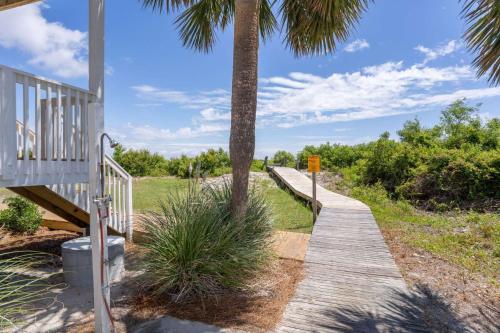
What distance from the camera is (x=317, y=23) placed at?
530 cm

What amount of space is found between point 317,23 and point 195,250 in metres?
4.36

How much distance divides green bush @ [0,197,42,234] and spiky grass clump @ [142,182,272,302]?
3.99 m

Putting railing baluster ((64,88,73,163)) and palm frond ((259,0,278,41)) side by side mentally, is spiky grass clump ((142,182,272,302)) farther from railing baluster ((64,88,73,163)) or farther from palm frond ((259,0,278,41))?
palm frond ((259,0,278,41))

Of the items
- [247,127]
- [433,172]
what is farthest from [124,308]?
[433,172]

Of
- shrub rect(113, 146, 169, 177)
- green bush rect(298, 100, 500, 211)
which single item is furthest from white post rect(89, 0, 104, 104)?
shrub rect(113, 146, 169, 177)

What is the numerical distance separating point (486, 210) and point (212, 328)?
27.4 ft

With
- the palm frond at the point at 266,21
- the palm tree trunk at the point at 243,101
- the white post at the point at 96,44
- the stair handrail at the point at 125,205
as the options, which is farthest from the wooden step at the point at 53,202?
the palm frond at the point at 266,21

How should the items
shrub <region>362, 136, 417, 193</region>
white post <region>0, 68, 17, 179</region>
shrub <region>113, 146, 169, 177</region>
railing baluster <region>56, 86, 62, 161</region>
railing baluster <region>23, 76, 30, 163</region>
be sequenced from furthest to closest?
shrub <region>113, 146, 169, 177</region>, shrub <region>362, 136, 417, 193</region>, railing baluster <region>56, 86, 62, 161</region>, railing baluster <region>23, 76, 30, 163</region>, white post <region>0, 68, 17, 179</region>

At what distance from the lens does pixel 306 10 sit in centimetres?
529

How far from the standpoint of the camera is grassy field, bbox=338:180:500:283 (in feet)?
15.3

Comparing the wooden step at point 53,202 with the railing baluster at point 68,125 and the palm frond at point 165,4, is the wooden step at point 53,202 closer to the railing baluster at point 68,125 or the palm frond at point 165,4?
the railing baluster at point 68,125

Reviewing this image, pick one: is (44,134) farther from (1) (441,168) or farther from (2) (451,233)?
(1) (441,168)

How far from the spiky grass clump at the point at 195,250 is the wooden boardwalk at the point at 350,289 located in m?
0.74

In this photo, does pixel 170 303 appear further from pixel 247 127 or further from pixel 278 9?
pixel 278 9
